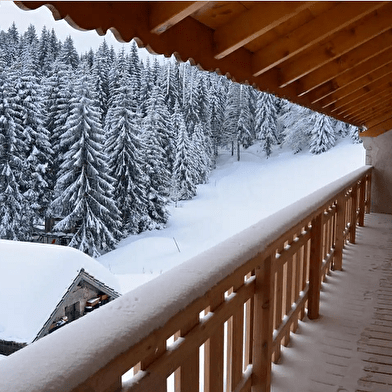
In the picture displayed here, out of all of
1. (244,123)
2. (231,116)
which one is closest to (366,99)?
(244,123)

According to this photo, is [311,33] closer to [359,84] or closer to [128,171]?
[359,84]

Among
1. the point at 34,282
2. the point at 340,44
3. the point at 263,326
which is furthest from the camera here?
the point at 34,282

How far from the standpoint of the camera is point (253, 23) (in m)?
2.08

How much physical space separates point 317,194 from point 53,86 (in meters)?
29.1

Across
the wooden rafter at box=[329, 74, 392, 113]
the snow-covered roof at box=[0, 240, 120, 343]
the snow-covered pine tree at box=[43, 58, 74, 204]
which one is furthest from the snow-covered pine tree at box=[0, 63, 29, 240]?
the wooden rafter at box=[329, 74, 392, 113]

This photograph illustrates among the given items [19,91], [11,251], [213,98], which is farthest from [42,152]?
[213,98]

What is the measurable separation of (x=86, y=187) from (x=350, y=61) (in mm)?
21266

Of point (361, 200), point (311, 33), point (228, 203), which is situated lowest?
point (228, 203)

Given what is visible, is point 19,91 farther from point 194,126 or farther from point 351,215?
point 351,215

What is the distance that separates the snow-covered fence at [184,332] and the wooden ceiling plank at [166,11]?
899mm

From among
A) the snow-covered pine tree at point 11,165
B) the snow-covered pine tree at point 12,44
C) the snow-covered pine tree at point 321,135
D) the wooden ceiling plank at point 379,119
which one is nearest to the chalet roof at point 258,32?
the wooden ceiling plank at point 379,119

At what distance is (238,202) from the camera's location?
31609 millimetres

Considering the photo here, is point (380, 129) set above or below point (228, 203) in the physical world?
above

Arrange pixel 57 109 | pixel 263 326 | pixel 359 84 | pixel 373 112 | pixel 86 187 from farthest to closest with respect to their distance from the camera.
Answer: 1. pixel 57 109
2. pixel 86 187
3. pixel 373 112
4. pixel 359 84
5. pixel 263 326
